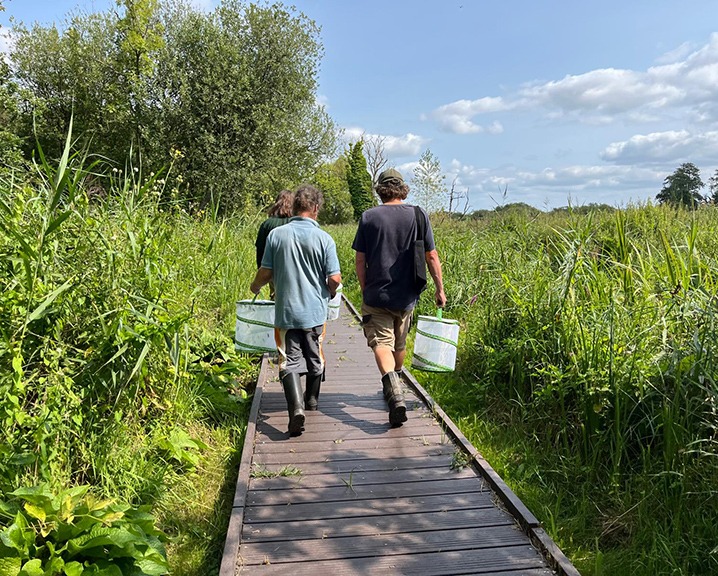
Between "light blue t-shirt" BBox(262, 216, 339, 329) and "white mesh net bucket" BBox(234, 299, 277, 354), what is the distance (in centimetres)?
42

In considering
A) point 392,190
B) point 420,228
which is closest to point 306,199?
point 392,190

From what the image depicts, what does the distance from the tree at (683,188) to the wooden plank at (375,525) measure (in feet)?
17.4

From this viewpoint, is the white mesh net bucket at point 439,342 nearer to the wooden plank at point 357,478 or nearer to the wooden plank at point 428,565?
the wooden plank at point 357,478

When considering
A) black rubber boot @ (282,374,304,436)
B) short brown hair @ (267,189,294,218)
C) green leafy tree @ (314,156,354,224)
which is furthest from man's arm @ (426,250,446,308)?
green leafy tree @ (314,156,354,224)

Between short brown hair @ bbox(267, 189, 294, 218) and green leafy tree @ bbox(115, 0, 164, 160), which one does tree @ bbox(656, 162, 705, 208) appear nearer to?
short brown hair @ bbox(267, 189, 294, 218)

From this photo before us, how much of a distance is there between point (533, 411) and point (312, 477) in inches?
77.8

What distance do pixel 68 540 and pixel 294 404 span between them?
1923 mm

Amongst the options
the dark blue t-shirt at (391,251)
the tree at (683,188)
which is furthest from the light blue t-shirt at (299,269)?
the tree at (683,188)

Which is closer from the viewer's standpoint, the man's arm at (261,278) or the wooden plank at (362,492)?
the wooden plank at (362,492)

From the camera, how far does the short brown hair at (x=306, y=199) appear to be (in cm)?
454

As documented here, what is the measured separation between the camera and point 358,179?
45.8m

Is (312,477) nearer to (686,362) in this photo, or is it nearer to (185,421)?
(185,421)

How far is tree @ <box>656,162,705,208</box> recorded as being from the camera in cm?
734

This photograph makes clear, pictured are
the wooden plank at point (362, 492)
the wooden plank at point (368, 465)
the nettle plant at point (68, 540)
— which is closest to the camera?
the nettle plant at point (68, 540)
